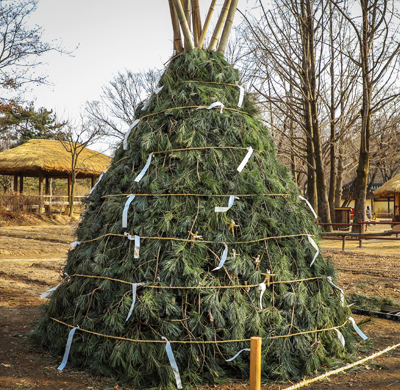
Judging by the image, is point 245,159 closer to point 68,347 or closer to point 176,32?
point 176,32

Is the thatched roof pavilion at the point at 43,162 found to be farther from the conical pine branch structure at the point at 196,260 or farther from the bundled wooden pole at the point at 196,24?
the conical pine branch structure at the point at 196,260

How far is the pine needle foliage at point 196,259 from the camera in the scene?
3.07 m

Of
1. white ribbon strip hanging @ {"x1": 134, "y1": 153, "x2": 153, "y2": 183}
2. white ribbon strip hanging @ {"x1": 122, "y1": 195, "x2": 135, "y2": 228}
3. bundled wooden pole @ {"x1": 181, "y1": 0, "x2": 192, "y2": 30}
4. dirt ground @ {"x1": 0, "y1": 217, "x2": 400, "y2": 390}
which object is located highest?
bundled wooden pole @ {"x1": 181, "y1": 0, "x2": 192, "y2": 30}

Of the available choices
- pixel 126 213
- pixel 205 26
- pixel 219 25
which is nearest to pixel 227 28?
pixel 219 25

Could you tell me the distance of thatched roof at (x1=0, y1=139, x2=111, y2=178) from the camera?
20172 millimetres

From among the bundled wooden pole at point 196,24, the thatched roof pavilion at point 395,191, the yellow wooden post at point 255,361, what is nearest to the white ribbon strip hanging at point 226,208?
the yellow wooden post at point 255,361

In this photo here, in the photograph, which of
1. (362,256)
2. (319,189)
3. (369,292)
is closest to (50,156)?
(319,189)

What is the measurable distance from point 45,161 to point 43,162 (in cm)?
19

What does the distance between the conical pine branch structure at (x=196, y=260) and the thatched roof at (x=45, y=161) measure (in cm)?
1758

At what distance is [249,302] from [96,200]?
184cm

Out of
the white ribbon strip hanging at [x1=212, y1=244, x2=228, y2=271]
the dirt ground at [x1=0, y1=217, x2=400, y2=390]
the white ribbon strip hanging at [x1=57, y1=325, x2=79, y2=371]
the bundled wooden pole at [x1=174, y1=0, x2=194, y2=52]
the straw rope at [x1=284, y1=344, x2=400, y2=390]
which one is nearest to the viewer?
the straw rope at [x1=284, y1=344, x2=400, y2=390]

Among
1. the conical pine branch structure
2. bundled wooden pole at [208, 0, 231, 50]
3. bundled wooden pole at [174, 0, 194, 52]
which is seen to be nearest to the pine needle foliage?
the conical pine branch structure

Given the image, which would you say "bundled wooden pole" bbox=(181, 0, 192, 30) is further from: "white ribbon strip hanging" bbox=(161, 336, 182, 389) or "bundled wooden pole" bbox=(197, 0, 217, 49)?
"white ribbon strip hanging" bbox=(161, 336, 182, 389)

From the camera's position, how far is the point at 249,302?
321cm
